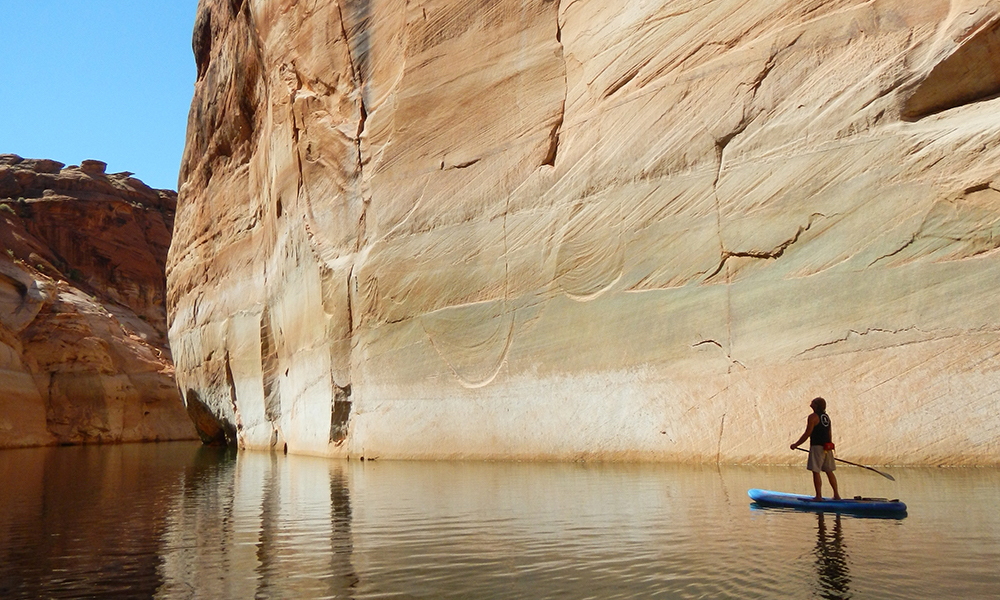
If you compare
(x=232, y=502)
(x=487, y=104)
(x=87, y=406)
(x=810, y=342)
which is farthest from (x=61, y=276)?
(x=810, y=342)

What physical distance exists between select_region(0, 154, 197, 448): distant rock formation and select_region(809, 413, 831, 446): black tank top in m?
30.4

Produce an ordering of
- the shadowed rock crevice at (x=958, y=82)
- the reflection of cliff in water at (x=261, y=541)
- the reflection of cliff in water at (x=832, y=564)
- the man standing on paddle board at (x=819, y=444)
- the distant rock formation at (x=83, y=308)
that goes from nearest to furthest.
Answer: the reflection of cliff in water at (x=832, y=564)
the reflection of cliff in water at (x=261, y=541)
the man standing on paddle board at (x=819, y=444)
the shadowed rock crevice at (x=958, y=82)
the distant rock formation at (x=83, y=308)

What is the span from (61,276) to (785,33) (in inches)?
1521

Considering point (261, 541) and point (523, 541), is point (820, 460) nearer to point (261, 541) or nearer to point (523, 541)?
point (523, 541)

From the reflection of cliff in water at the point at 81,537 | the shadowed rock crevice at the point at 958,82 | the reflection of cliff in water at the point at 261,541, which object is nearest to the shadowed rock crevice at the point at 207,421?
the reflection of cliff in water at the point at 81,537

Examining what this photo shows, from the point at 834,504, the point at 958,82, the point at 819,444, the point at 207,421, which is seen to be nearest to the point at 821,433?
the point at 819,444

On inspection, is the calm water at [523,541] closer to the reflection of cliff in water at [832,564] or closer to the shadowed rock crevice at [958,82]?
the reflection of cliff in water at [832,564]

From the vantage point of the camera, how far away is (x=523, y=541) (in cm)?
535

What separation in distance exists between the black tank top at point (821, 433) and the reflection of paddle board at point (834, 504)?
70 centimetres

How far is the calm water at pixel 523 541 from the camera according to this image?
4.05m

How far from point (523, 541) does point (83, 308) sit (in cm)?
3575

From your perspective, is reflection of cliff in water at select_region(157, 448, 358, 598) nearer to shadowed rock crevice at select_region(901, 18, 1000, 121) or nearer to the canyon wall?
the canyon wall

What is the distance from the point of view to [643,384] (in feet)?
35.1

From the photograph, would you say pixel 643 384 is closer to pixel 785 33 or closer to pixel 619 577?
pixel 785 33
